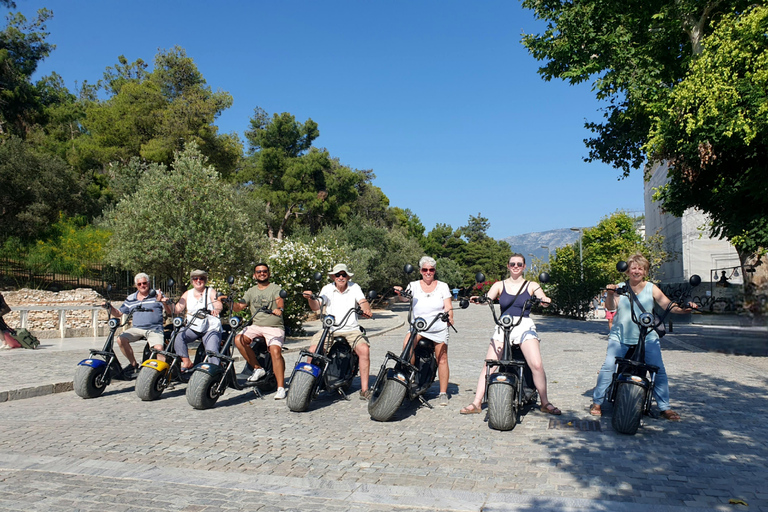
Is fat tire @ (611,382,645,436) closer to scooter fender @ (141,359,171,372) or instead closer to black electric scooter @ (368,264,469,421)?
black electric scooter @ (368,264,469,421)

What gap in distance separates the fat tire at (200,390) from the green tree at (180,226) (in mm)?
11879

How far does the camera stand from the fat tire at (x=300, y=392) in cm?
706

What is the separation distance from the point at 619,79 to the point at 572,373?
8298 mm

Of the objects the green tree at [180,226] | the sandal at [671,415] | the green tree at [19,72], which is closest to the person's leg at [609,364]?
the sandal at [671,415]

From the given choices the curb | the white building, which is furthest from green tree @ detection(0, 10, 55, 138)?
the white building

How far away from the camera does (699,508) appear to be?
396 cm

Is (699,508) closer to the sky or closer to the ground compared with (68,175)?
closer to the ground

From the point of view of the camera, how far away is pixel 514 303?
6.79 metres

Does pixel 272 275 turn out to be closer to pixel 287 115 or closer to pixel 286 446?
pixel 286 446

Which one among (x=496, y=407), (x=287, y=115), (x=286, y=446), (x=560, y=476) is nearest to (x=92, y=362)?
(x=286, y=446)

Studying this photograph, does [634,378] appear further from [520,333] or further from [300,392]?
[300,392]

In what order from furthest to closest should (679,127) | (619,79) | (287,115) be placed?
(287,115) → (619,79) → (679,127)

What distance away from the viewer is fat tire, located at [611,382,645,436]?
19.2 feet

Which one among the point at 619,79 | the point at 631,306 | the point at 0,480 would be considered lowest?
the point at 0,480
